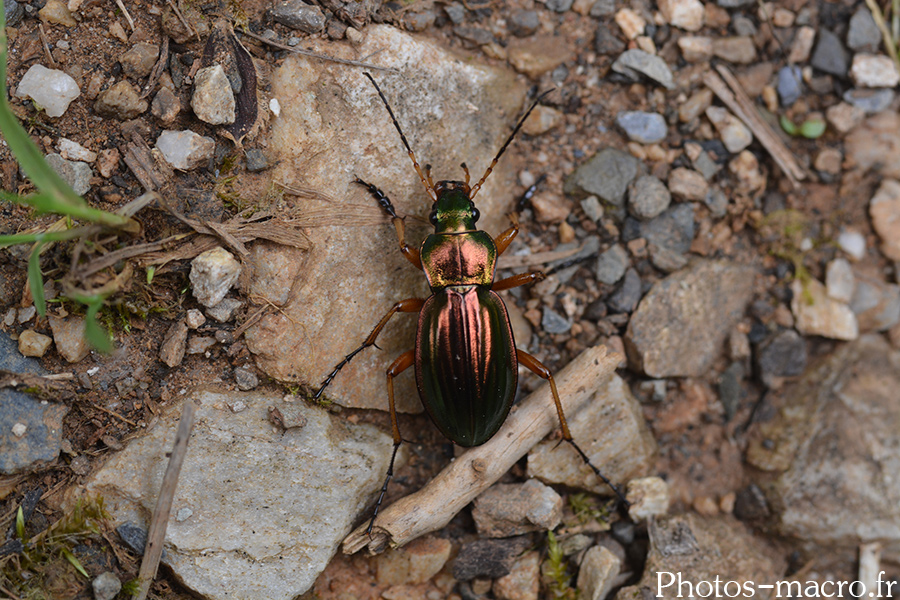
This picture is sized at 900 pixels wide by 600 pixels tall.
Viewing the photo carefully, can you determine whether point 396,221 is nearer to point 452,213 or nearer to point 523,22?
point 452,213

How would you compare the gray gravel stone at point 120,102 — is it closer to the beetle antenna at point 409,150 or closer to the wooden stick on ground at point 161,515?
the beetle antenna at point 409,150

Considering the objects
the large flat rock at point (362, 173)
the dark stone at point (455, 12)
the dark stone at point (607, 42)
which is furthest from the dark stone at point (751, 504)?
the dark stone at point (455, 12)

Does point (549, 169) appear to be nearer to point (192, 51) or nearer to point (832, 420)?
point (192, 51)

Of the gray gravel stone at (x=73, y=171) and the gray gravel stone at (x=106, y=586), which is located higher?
the gray gravel stone at (x=73, y=171)

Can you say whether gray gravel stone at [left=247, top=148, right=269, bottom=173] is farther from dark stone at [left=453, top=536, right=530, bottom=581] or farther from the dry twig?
dark stone at [left=453, top=536, right=530, bottom=581]

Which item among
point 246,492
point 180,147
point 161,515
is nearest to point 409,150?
point 180,147
